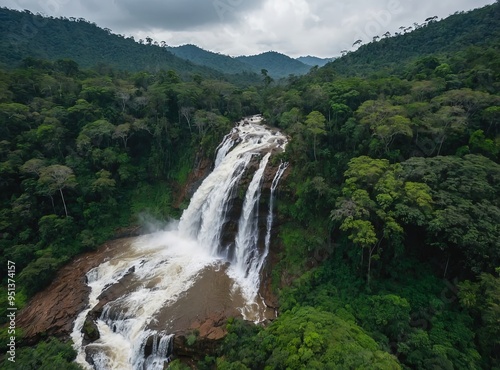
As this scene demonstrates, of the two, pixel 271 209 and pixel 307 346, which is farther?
pixel 271 209

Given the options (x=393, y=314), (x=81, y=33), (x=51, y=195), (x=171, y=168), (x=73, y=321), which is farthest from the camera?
(x=81, y=33)

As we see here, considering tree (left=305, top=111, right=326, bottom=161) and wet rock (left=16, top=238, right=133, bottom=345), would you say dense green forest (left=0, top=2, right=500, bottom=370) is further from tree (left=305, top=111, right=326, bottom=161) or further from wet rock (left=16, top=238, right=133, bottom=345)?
wet rock (left=16, top=238, right=133, bottom=345)

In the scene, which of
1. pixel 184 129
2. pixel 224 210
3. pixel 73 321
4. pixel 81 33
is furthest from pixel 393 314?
pixel 81 33

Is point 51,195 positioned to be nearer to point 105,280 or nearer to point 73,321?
point 105,280

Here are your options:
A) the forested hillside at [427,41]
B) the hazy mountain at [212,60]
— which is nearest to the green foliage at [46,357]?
the forested hillside at [427,41]

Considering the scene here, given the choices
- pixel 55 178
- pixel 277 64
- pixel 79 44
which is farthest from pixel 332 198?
pixel 277 64

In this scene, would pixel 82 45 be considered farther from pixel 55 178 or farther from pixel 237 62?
pixel 237 62
